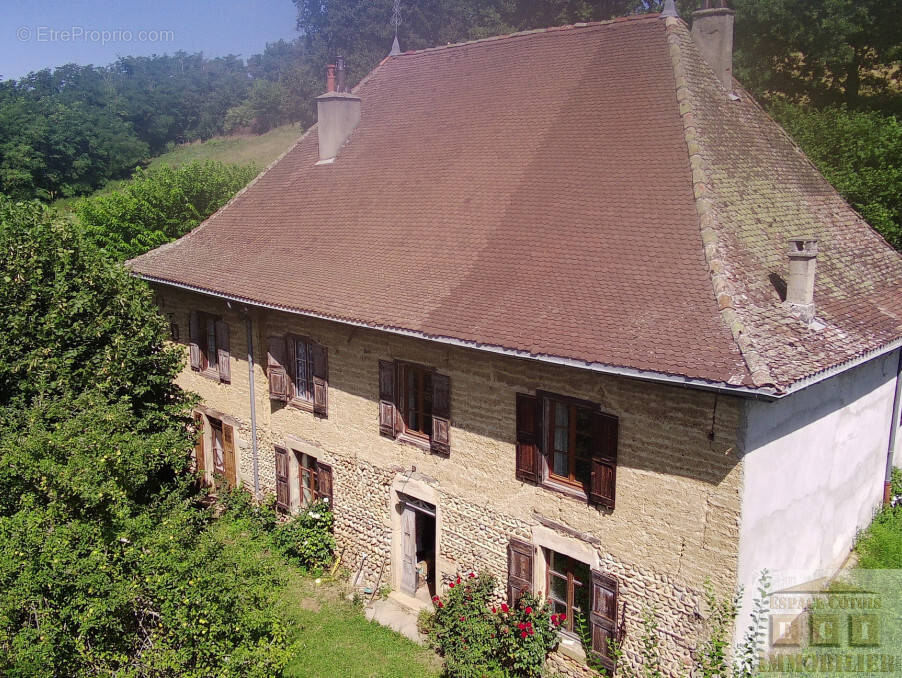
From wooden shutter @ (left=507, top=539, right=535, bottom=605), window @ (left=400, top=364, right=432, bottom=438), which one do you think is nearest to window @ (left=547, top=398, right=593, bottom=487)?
wooden shutter @ (left=507, top=539, right=535, bottom=605)

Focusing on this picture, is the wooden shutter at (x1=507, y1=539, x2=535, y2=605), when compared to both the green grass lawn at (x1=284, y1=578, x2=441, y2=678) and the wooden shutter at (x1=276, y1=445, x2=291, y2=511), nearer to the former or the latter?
the green grass lawn at (x1=284, y1=578, x2=441, y2=678)

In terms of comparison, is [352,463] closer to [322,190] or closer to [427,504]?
[427,504]

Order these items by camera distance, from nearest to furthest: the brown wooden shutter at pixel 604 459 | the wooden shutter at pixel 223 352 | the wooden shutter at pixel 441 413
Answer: the brown wooden shutter at pixel 604 459
the wooden shutter at pixel 441 413
the wooden shutter at pixel 223 352

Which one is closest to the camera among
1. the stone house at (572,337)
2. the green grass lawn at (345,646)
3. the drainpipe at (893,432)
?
the stone house at (572,337)

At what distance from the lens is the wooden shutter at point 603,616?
28.0 feet

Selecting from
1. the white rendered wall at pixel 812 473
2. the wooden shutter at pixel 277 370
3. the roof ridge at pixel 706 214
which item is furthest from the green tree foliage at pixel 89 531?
the roof ridge at pixel 706 214

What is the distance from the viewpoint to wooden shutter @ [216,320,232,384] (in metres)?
14.3

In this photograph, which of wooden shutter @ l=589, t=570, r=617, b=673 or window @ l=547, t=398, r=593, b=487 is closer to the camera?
wooden shutter @ l=589, t=570, r=617, b=673

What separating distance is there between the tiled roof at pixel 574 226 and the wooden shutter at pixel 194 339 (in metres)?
1.08

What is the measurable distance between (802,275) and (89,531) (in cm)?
797

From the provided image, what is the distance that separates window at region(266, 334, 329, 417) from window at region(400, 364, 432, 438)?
7.03 feet

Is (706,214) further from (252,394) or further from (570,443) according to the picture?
(252,394)

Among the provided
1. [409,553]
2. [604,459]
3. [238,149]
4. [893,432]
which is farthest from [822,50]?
[238,149]

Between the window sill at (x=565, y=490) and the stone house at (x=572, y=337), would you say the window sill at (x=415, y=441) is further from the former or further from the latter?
the window sill at (x=565, y=490)
